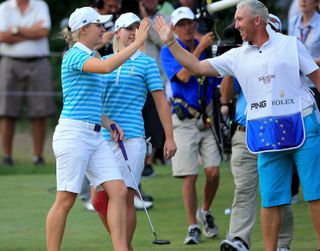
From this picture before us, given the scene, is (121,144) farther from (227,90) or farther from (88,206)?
(88,206)

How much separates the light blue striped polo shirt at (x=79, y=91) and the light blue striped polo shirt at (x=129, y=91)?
0.43m

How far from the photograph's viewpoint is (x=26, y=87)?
16625 millimetres

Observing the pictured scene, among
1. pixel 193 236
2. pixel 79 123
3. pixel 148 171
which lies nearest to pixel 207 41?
pixel 193 236

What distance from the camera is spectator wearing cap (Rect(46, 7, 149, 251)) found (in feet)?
29.2

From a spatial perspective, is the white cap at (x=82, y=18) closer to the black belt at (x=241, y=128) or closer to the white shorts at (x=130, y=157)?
the white shorts at (x=130, y=157)

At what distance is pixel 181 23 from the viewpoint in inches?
440

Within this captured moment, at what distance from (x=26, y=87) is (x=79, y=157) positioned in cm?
785

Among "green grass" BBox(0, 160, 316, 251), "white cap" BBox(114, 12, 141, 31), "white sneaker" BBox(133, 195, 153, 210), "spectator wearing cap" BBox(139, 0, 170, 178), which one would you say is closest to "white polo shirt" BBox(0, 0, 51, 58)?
"green grass" BBox(0, 160, 316, 251)

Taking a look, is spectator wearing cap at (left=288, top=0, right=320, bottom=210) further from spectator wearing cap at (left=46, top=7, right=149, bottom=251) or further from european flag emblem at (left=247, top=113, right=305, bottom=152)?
spectator wearing cap at (left=46, top=7, right=149, bottom=251)

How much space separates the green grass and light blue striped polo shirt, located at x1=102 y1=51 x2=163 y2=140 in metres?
1.50

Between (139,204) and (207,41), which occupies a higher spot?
(207,41)

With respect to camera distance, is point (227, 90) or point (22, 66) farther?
point (22, 66)

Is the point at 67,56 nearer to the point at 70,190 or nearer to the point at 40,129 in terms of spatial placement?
the point at 70,190

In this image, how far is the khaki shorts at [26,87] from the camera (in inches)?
647
